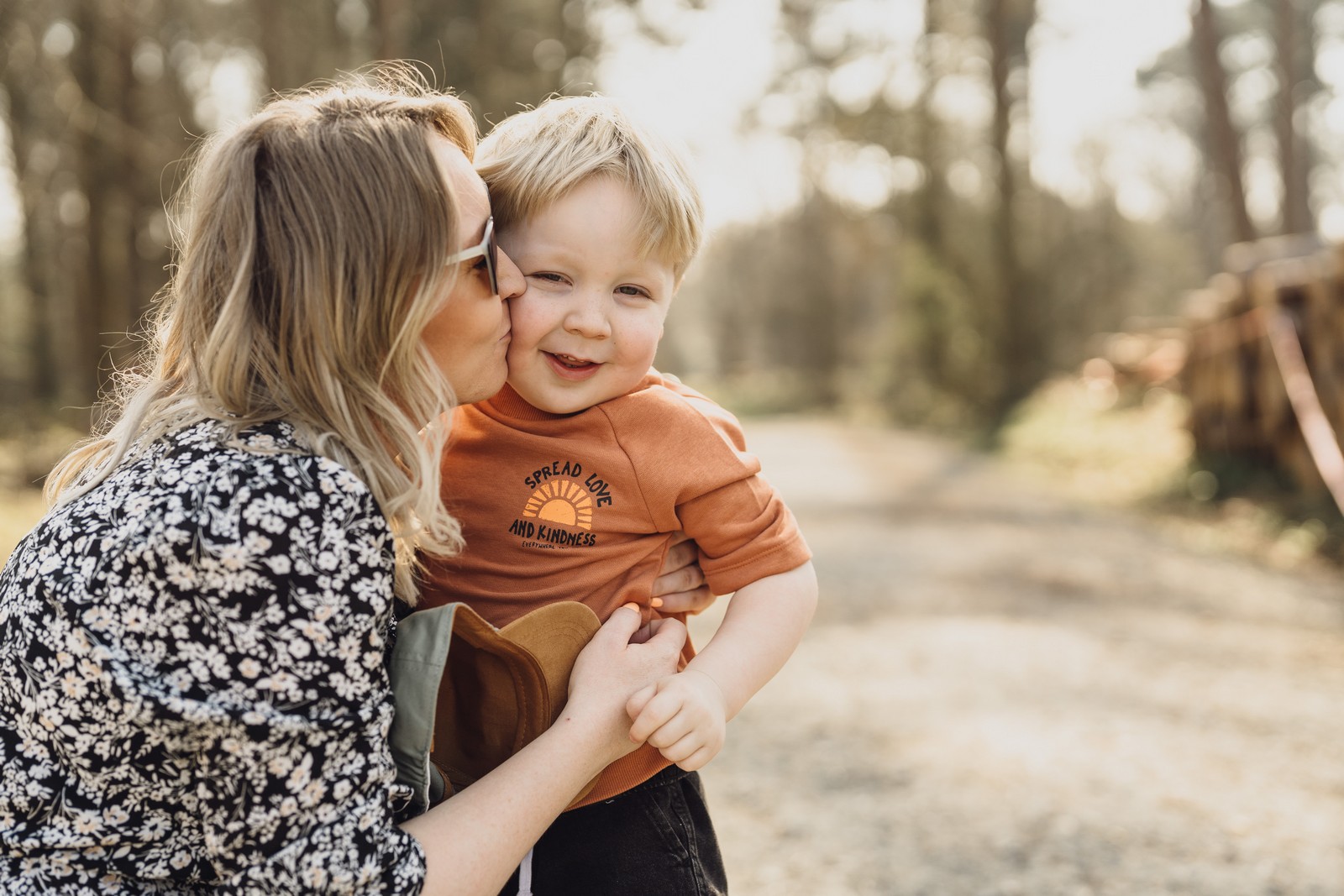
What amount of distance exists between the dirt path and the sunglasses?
2263 mm

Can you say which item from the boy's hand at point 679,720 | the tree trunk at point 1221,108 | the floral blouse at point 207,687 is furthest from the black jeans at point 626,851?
the tree trunk at point 1221,108

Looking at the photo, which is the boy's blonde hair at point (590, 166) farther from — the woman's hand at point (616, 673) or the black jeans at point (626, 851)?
the black jeans at point (626, 851)

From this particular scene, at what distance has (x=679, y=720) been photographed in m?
1.47

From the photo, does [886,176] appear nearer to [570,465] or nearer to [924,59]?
[924,59]

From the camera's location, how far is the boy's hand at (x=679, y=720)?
1.46 meters

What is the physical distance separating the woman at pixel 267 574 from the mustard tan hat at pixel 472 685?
6 centimetres

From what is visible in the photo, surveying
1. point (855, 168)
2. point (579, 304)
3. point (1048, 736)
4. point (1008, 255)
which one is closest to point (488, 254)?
point (579, 304)

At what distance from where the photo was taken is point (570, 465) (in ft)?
5.65

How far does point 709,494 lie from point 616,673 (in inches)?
14.1

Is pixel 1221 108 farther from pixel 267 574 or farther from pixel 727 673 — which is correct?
pixel 267 574

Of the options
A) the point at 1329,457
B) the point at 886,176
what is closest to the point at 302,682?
the point at 1329,457

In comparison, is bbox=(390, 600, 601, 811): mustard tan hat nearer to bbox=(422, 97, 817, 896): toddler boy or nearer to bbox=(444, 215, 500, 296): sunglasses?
bbox=(422, 97, 817, 896): toddler boy

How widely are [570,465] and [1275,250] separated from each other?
1082cm

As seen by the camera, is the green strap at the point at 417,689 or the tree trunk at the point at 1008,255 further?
the tree trunk at the point at 1008,255
